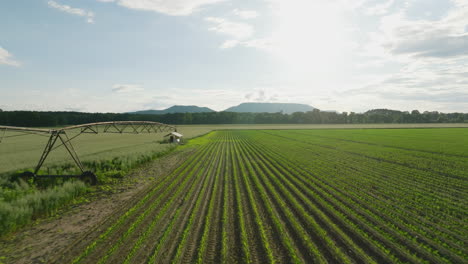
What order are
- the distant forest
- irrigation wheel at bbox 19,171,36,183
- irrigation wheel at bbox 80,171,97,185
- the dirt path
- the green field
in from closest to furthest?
the dirt path, irrigation wheel at bbox 19,171,36,183, irrigation wheel at bbox 80,171,97,185, the green field, the distant forest

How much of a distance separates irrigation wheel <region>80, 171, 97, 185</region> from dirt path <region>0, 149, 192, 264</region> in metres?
2.64

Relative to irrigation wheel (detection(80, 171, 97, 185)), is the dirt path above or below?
below

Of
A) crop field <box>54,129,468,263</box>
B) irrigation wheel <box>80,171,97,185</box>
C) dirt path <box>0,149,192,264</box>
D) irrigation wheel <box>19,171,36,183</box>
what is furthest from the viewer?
irrigation wheel <box>80,171,97,185</box>

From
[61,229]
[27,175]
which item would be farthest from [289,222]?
[27,175]

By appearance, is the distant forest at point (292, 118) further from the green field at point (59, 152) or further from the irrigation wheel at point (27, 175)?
the irrigation wheel at point (27, 175)

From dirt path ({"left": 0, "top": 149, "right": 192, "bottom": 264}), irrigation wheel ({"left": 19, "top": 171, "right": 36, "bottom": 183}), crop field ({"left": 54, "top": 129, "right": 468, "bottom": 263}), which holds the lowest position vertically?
dirt path ({"left": 0, "top": 149, "right": 192, "bottom": 264})

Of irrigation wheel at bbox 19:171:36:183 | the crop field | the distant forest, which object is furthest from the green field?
the distant forest

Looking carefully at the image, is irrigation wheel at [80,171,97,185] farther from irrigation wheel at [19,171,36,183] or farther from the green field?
the green field

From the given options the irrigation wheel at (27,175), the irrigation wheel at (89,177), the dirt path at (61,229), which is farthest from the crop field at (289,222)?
the irrigation wheel at (27,175)

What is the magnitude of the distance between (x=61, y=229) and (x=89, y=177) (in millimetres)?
8582

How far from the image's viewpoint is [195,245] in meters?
8.82

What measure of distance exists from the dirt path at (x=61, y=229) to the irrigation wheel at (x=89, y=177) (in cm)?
264

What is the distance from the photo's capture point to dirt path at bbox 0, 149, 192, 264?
862 cm

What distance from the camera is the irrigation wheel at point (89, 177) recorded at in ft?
59.5
